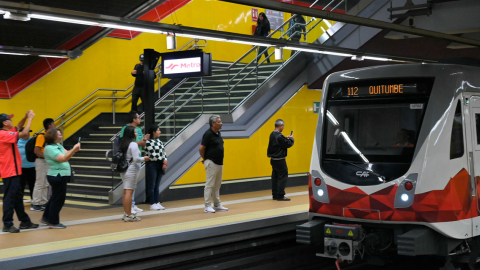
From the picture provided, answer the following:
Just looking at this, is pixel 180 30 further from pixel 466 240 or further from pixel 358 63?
pixel 358 63

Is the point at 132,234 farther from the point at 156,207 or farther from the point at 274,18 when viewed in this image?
the point at 274,18

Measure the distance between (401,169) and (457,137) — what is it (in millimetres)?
790

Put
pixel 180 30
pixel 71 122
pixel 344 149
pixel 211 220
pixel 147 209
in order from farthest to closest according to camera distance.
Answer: pixel 71 122 → pixel 147 209 → pixel 180 30 → pixel 211 220 → pixel 344 149

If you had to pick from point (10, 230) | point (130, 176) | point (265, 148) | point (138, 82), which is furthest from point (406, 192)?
point (138, 82)

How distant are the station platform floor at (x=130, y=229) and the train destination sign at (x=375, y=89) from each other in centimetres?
241

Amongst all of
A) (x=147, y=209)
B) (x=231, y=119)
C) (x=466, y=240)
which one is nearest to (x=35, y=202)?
(x=147, y=209)

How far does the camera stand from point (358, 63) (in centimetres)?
1520

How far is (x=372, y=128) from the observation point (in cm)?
691

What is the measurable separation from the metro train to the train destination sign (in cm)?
1

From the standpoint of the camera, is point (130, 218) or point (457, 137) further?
point (130, 218)

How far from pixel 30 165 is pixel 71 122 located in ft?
12.9

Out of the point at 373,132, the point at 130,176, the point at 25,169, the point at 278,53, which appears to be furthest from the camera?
the point at 278,53

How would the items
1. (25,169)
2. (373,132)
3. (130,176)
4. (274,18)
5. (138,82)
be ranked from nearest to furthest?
(373,132), (130,176), (25,169), (138,82), (274,18)

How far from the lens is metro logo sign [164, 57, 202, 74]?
32.6ft
